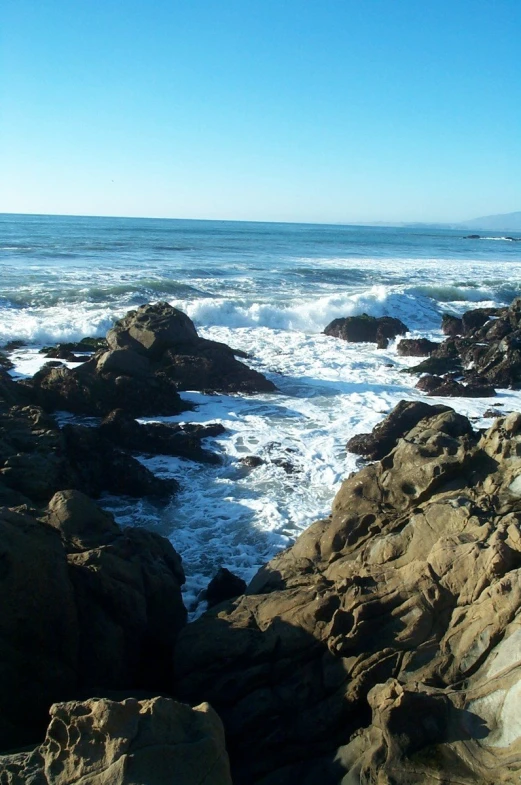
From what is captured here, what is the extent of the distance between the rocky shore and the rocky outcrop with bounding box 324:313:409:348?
14723mm

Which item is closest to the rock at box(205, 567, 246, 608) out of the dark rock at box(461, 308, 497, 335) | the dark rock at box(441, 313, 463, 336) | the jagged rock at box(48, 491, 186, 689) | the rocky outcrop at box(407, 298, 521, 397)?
the jagged rock at box(48, 491, 186, 689)

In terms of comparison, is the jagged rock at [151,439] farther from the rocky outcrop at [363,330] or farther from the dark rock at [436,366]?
the rocky outcrop at [363,330]

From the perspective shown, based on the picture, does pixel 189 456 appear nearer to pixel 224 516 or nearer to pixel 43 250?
pixel 224 516

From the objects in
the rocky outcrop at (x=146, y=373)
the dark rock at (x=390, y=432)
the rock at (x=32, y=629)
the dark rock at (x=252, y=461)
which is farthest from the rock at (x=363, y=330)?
the rock at (x=32, y=629)

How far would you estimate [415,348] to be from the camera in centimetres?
2117

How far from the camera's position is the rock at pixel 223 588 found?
23.9 feet

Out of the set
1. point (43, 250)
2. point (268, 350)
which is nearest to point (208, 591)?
point (268, 350)

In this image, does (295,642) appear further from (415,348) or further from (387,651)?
(415,348)

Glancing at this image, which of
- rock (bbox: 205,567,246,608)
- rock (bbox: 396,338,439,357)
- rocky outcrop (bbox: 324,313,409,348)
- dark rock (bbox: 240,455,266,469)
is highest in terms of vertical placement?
rocky outcrop (bbox: 324,313,409,348)

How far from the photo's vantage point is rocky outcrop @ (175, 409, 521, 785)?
13.2 ft

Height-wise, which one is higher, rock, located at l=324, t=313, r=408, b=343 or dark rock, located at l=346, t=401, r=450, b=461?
rock, located at l=324, t=313, r=408, b=343

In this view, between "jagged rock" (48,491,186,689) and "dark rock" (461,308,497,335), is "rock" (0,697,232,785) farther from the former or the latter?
"dark rock" (461,308,497,335)

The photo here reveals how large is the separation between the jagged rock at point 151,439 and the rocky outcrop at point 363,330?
1203 centimetres

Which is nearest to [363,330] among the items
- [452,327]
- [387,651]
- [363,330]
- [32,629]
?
[363,330]
